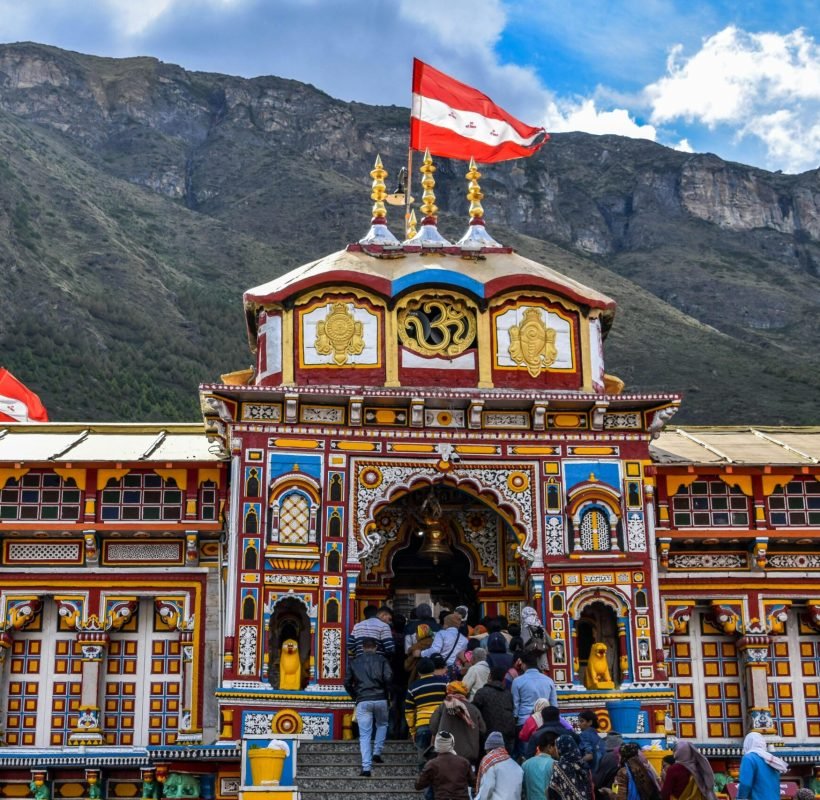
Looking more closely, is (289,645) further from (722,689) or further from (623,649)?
(722,689)

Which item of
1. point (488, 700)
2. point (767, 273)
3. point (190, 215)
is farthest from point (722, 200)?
point (488, 700)

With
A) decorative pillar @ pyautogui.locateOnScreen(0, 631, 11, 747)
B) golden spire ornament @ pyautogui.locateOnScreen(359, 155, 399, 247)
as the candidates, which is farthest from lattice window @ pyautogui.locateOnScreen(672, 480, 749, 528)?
decorative pillar @ pyautogui.locateOnScreen(0, 631, 11, 747)

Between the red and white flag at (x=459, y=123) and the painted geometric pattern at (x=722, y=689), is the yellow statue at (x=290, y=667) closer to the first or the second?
the painted geometric pattern at (x=722, y=689)

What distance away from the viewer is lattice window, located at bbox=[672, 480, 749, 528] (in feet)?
80.1

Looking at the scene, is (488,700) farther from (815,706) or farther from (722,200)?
(722,200)

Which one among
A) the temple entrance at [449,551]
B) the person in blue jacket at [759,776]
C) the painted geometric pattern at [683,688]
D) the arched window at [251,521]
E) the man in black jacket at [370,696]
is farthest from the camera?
the painted geometric pattern at [683,688]

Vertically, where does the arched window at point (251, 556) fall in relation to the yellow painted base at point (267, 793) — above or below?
above

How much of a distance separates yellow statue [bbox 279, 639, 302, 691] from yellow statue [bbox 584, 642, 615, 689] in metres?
4.91

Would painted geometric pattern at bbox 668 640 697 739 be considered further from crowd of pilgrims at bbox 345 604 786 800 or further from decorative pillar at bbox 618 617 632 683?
crowd of pilgrims at bbox 345 604 786 800

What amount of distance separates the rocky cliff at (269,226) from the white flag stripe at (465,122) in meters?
33.2

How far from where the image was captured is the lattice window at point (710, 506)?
80.1 ft

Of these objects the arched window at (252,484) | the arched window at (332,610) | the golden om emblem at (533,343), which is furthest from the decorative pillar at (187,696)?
the golden om emblem at (533,343)

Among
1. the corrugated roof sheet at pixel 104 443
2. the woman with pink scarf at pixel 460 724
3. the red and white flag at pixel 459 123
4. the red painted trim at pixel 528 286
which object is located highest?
the red and white flag at pixel 459 123

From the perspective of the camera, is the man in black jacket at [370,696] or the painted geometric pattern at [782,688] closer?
the man in black jacket at [370,696]
